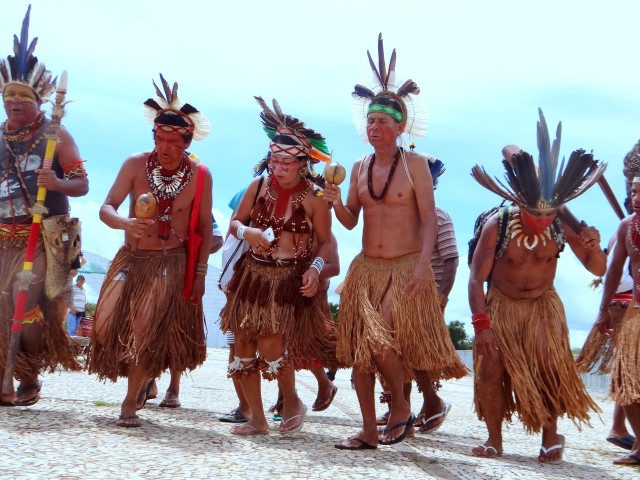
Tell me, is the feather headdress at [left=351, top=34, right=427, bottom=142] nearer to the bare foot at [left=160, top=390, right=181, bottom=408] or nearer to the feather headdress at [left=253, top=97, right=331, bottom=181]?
the feather headdress at [left=253, top=97, right=331, bottom=181]

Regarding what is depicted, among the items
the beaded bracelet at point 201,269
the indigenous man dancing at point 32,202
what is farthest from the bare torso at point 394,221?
the indigenous man dancing at point 32,202

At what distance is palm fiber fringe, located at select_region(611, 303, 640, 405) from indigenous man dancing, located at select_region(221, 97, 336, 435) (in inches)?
67.9

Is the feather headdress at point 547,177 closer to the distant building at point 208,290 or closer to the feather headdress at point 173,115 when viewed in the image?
the feather headdress at point 173,115

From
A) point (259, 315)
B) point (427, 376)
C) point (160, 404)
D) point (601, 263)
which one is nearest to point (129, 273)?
point (259, 315)

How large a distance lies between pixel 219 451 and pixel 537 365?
195cm

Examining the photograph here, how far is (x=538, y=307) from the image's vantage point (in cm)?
514

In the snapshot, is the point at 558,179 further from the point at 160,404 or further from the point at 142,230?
the point at 160,404

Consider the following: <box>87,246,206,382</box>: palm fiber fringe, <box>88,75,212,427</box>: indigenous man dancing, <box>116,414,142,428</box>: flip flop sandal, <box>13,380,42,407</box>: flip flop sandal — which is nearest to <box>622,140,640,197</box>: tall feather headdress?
<box>88,75,212,427</box>: indigenous man dancing

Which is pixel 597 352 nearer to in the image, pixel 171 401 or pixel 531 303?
pixel 531 303

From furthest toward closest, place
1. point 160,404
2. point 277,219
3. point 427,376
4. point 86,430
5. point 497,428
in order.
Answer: point 160,404, point 427,376, point 277,219, point 497,428, point 86,430

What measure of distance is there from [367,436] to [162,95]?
2.53 meters

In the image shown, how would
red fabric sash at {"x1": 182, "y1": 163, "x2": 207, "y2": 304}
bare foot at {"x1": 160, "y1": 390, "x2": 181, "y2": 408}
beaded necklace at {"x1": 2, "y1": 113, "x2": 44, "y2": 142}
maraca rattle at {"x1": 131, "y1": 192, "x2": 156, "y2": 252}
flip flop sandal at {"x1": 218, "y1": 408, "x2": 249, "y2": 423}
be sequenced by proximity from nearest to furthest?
maraca rattle at {"x1": 131, "y1": 192, "x2": 156, "y2": 252} < red fabric sash at {"x1": 182, "y1": 163, "x2": 207, "y2": 304} < flip flop sandal at {"x1": 218, "y1": 408, "x2": 249, "y2": 423} < beaded necklace at {"x1": 2, "y1": 113, "x2": 44, "y2": 142} < bare foot at {"x1": 160, "y1": 390, "x2": 181, "y2": 408}

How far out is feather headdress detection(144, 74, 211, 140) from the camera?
18.0ft

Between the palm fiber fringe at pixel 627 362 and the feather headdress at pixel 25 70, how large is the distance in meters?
4.13
